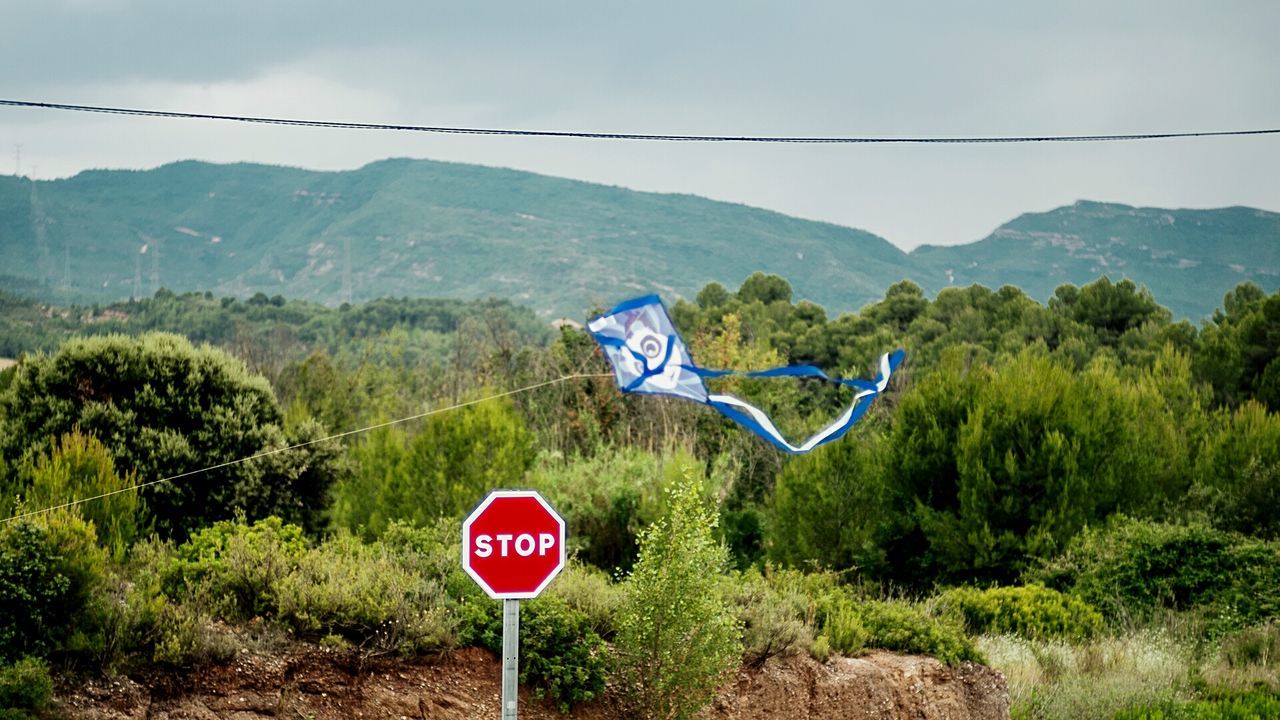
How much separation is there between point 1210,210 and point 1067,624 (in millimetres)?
164343

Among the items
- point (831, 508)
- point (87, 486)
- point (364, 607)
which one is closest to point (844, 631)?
point (364, 607)

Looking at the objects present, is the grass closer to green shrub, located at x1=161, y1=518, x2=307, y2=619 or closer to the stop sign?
green shrub, located at x1=161, y1=518, x2=307, y2=619

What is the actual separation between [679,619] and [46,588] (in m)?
5.68

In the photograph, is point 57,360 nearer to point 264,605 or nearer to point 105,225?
point 264,605

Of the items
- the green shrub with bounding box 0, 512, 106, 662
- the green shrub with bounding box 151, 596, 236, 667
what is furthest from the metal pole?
the green shrub with bounding box 0, 512, 106, 662

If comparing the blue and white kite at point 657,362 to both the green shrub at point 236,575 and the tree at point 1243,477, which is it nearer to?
the green shrub at point 236,575

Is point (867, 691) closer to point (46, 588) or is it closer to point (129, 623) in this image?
point (129, 623)

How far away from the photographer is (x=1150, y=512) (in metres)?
30.3

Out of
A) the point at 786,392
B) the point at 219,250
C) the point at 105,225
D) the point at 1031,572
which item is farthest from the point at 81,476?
the point at 219,250

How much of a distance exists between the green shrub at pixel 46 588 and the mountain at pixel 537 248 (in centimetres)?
13012

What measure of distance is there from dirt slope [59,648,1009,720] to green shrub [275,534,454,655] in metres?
0.25

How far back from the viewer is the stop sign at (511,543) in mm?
8188

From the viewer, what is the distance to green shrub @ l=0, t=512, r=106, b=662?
1062cm

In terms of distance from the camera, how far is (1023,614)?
20391 mm
